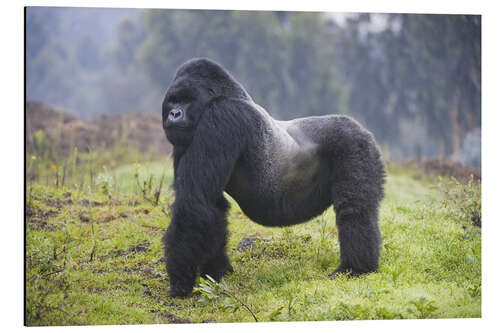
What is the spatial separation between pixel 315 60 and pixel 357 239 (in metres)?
4.14

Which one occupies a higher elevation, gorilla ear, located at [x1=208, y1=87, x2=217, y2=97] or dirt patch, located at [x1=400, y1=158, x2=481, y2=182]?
gorilla ear, located at [x1=208, y1=87, x2=217, y2=97]

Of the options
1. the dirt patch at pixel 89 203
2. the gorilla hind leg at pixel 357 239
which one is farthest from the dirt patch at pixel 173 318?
the dirt patch at pixel 89 203

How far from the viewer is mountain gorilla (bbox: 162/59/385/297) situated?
3039 millimetres

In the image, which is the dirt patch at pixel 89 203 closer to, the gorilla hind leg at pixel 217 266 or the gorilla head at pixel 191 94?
the gorilla hind leg at pixel 217 266

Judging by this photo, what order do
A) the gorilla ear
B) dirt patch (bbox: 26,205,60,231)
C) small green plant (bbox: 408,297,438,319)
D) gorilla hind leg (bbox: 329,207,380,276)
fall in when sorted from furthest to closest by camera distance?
dirt patch (bbox: 26,205,60,231)
gorilla hind leg (bbox: 329,207,380,276)
the gorilla ear
small green plant (bbox: 408,297,438,319)

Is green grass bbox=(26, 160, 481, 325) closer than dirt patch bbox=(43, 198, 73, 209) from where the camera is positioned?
Yes

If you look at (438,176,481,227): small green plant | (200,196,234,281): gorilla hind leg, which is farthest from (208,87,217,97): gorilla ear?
(438,176,481,227): small green plant

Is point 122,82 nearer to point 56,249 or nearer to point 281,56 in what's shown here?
point 281,56

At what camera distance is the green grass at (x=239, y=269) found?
3.05m

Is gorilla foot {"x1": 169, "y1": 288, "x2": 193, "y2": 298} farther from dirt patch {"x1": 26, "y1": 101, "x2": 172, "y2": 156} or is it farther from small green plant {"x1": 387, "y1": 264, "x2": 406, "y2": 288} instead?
dirt patch {"x1": 26, "y1": 101, "x2": 172, "y2": 156}

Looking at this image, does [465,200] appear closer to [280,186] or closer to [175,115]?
[280,186]

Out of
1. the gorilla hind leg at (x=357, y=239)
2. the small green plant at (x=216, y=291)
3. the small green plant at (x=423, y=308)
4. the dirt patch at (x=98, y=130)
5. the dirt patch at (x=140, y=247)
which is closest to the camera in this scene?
the small green plant at (x=423, y=308)

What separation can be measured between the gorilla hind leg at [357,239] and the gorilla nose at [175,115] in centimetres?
125

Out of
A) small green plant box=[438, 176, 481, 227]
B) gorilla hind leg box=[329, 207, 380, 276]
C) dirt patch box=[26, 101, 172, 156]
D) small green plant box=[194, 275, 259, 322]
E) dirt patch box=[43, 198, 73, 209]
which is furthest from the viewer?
dirt patch box=[26, 101, 172, 156]
